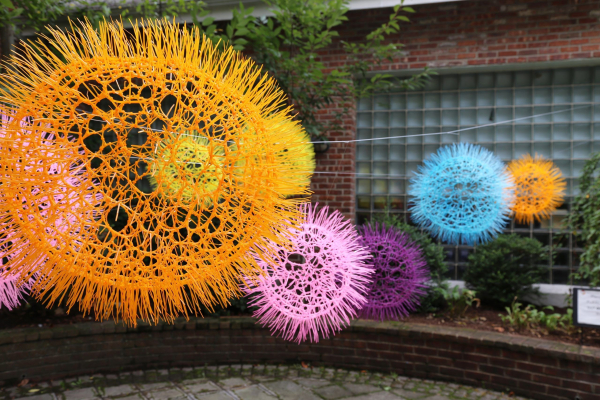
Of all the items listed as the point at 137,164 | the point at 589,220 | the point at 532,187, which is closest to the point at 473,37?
the point at 532,187

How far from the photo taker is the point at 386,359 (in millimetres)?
4289

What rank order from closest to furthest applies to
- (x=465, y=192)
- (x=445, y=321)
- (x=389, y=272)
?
(x=389, y=272) → (x=465, y=192) → (x=445, y=321)

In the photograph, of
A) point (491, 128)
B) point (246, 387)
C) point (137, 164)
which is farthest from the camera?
point (491, 128)

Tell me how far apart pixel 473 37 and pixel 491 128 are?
3.73 feet

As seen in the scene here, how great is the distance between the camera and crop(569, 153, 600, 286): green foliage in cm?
410

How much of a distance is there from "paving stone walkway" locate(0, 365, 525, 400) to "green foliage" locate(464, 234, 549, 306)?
127 centimetres

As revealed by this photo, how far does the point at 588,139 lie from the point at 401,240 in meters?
3.27

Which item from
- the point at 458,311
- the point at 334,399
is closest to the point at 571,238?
the point at 458,311

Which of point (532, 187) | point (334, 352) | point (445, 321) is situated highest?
point (532, 187)

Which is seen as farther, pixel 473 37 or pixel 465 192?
pixel 473 37

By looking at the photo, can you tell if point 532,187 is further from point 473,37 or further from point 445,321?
point 473,37

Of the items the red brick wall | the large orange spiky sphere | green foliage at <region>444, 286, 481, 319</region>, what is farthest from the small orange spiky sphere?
the large orange spiky sphere

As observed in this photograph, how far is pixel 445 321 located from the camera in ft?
14.9

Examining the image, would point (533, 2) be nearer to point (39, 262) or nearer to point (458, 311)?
point (458, 311)
